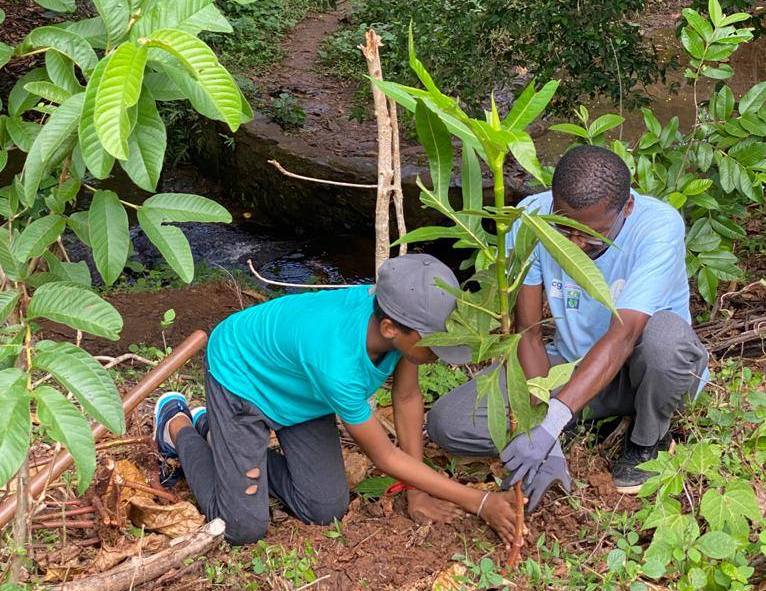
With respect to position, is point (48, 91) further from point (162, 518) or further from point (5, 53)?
point (162, 518)

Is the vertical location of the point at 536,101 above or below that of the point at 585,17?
above

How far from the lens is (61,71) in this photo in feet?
6.00

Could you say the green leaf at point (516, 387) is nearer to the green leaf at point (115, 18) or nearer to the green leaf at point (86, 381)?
the green leaf at point (86, 381)

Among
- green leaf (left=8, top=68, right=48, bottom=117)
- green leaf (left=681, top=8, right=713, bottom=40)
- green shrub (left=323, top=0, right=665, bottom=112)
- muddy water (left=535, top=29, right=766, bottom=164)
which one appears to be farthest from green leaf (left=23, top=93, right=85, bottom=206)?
muddy water (left=535, top=29, right=766, bottom=164)

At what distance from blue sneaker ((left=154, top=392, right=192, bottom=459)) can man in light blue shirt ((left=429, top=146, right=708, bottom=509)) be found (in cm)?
89

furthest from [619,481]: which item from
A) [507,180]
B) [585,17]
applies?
[507,180]

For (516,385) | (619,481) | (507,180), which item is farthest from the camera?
(507,180)

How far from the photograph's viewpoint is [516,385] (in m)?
1.94

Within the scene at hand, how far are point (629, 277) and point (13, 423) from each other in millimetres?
1749

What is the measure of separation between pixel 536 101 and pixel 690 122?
546 cm

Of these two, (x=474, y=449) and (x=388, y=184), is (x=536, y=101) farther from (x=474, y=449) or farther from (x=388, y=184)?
(x=474, y=449)

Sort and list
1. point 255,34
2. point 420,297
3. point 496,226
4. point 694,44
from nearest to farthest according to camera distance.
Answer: point 496,226, point 420,297, point 694,44, point 255,34

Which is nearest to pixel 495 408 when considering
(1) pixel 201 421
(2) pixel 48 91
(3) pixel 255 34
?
(2) pixel 48 91

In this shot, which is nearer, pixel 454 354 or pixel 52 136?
pixel 52 136
